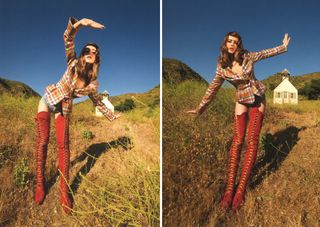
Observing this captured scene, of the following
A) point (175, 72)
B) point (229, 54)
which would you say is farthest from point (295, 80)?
point (175, 72)

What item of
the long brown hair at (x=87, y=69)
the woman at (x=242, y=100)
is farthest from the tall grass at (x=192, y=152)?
the long brown hair at (x=87, y=69)

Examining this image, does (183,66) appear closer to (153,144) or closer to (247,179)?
(153,144)

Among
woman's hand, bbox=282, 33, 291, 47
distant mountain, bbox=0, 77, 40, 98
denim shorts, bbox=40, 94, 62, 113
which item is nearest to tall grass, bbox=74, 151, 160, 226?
denim shorts, bbox=40, 94, 62, 113

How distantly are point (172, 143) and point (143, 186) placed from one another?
17.7 inches

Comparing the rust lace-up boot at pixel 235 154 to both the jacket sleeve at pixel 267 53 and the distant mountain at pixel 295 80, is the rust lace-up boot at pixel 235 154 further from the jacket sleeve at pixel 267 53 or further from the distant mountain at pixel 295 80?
the jacket sleeve at pixel 267 53

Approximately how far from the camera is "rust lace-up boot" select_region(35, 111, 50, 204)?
3.52 meters

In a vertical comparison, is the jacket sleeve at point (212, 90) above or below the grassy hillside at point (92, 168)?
above

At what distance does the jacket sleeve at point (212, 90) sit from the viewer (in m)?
3.53

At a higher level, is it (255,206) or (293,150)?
(293,150)

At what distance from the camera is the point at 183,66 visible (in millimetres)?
3783

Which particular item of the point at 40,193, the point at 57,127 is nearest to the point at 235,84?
the point at 57,127

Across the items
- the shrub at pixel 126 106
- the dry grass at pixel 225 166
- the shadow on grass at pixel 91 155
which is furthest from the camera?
the shrub at pixel 126 106

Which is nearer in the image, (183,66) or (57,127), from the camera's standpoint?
(57,127)

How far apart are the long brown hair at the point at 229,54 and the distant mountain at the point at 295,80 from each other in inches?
11.2
